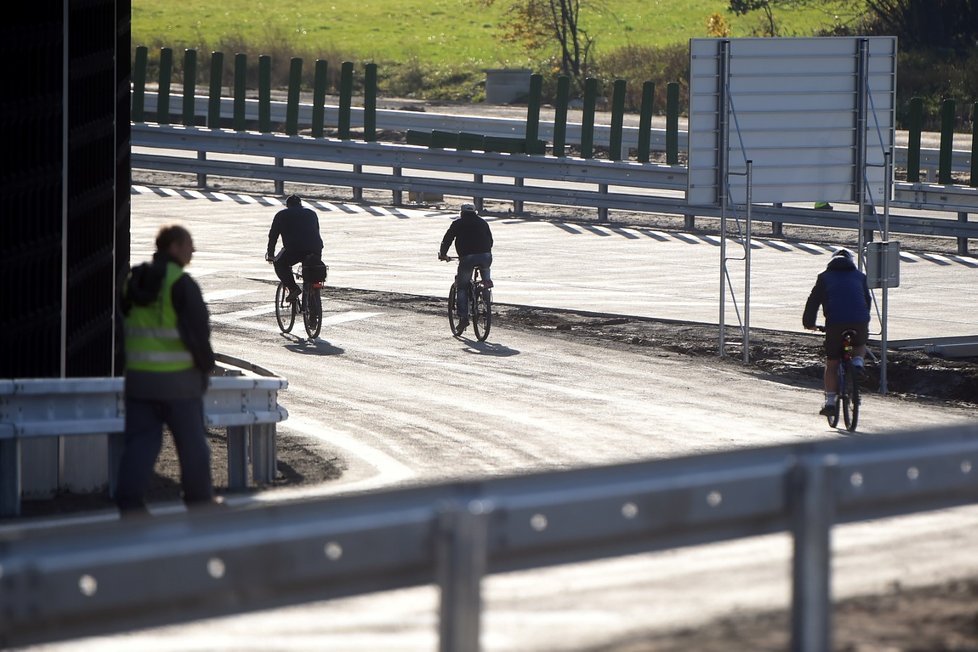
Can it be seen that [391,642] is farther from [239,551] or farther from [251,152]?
[251,152]

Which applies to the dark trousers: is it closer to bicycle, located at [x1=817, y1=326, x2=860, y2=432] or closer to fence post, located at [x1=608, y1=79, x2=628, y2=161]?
bicycle, located at [x1=817, y1=326, x2=860, y2=432]

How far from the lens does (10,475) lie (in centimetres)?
1021

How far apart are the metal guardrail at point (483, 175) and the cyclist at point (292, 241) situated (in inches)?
384

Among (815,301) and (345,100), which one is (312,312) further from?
(345,100)

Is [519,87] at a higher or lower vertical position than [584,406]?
higher

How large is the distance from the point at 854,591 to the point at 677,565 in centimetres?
108

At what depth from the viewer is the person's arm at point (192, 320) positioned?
8.84 m

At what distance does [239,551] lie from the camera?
15.2 ft

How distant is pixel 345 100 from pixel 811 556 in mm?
31346

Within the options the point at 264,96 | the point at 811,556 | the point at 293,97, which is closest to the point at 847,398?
the point at 811,556

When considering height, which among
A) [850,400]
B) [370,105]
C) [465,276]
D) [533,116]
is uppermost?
[370,105]

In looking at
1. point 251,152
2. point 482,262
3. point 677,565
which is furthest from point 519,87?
point 677,565

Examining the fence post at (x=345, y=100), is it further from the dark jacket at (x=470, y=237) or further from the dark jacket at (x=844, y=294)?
the dark jacket at (x=844, y=294)

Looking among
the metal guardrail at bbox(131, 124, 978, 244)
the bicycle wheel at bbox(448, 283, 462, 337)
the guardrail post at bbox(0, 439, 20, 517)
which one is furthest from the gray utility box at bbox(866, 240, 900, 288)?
the guardrail post at bbox(0, 439, 20, 517)
